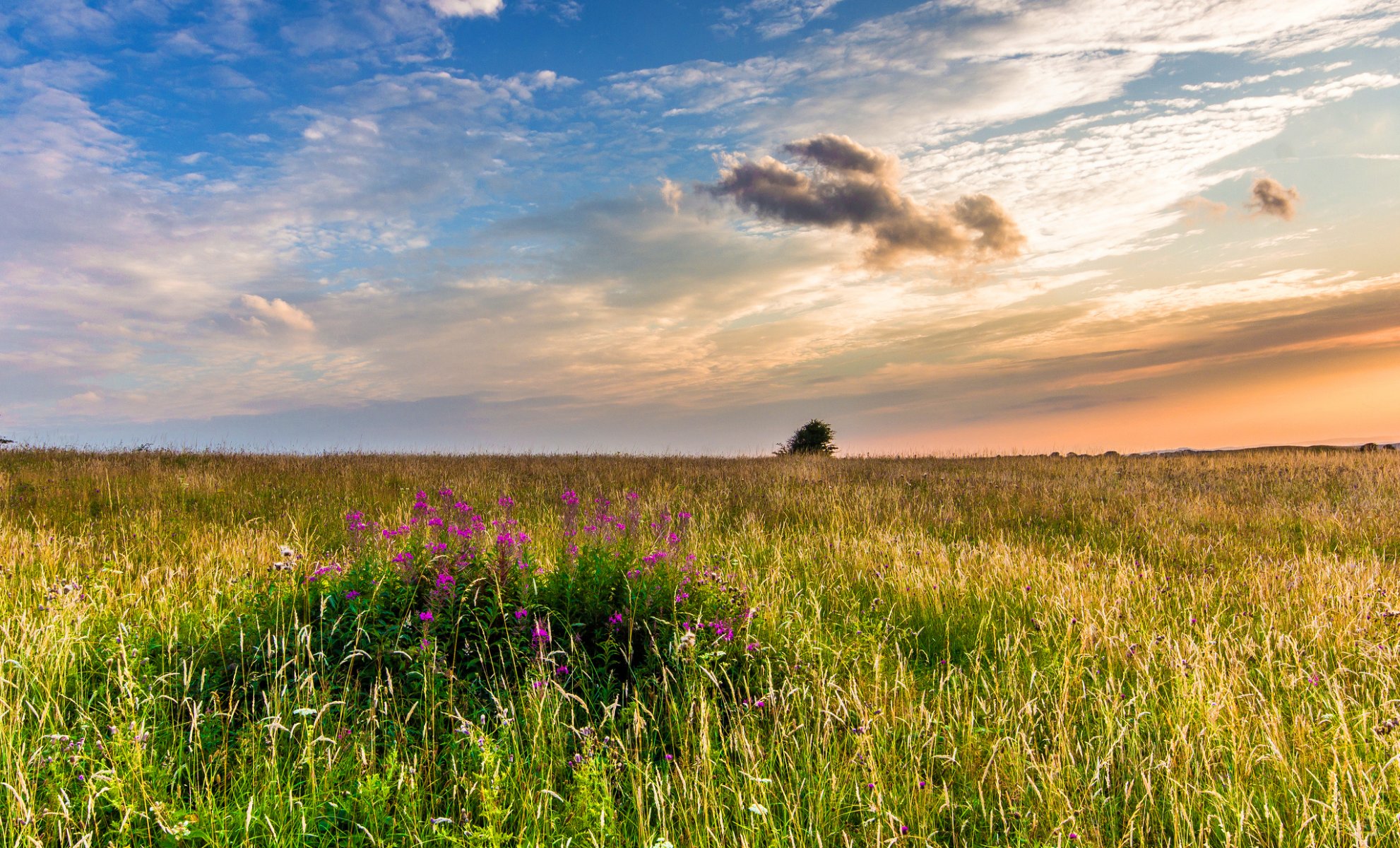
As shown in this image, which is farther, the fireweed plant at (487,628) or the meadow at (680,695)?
the fireweed plant at (487,628)

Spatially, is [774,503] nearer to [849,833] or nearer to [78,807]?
[849,833]

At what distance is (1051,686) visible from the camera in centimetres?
409

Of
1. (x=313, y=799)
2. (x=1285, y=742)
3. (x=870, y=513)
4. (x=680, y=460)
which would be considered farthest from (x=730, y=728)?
(x=680, y=460)

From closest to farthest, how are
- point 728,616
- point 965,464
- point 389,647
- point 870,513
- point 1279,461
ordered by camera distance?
1. point 389,647
2. point 728,616
3. point 870,513
4. point 1279,461
5. point 965,464

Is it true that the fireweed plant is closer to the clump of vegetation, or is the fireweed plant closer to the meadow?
the meadow

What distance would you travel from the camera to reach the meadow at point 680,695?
279 cm

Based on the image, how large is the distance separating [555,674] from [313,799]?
3.92 feet

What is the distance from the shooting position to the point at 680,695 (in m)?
3.75

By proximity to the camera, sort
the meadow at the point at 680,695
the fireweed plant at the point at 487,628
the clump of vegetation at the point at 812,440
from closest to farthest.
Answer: the meadow at the point at 680,695, the fireweed plant at the point at 487,628, the clump of vegetation at the point at 812,440

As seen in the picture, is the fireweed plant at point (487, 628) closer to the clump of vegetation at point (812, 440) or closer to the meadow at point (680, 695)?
the meadow at point (680, 695)

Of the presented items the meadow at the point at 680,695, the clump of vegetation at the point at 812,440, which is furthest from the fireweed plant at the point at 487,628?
the clump of vegetation at the point at 812,440

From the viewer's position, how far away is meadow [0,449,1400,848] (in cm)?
279

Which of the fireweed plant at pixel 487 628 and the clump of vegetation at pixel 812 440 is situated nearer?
the fireweed plant at pixel 487 628

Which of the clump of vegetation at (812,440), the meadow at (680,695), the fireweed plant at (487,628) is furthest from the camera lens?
the clump of vegetation at (812,440)
